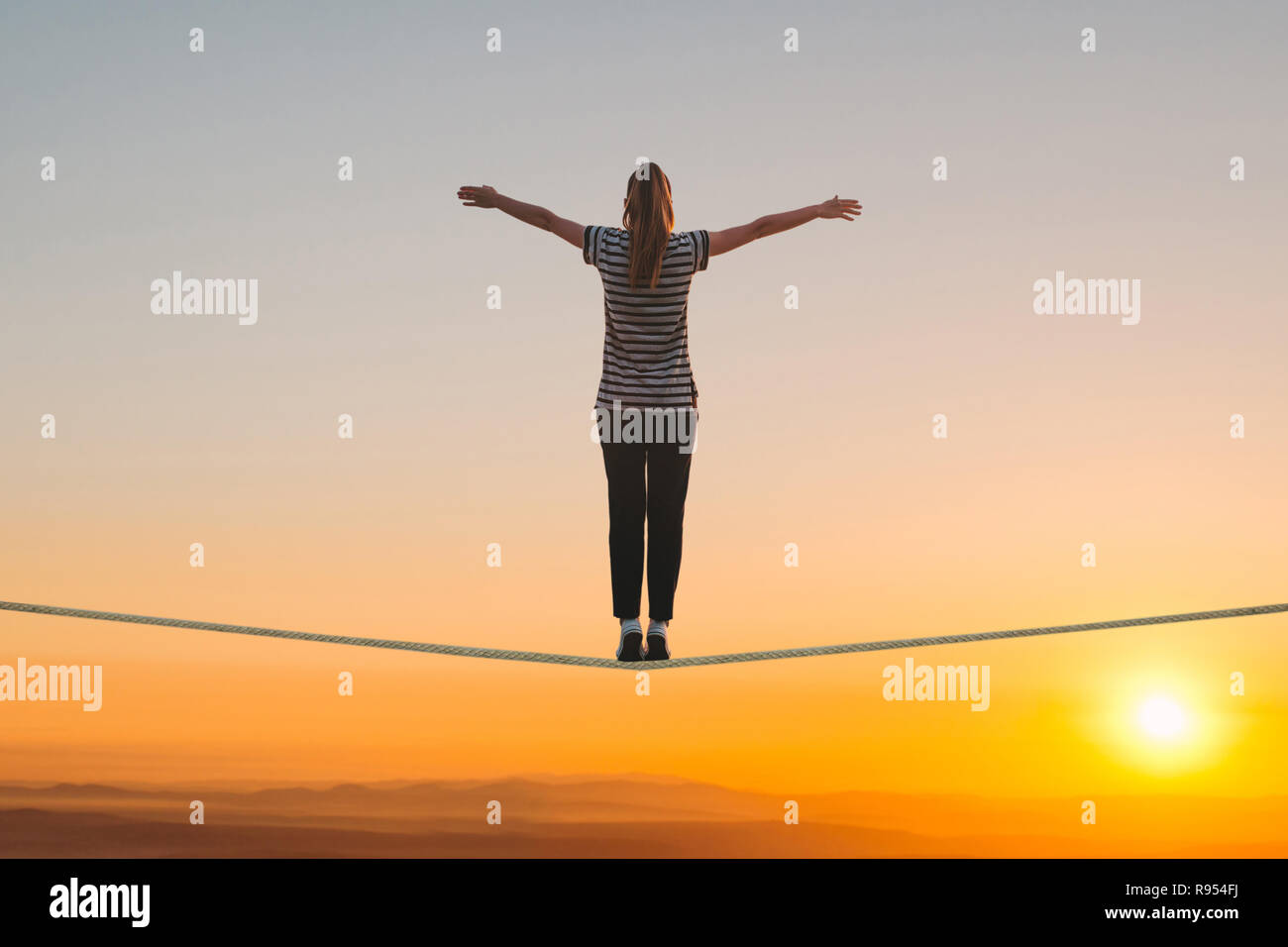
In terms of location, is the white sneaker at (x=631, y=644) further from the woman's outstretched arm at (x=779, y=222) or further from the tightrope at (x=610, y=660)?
the woman's outstretched arm at (x=779, y=222)

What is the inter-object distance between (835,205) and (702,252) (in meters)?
1.14

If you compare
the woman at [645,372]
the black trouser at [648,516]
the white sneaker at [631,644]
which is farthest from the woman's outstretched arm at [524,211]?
the white sneaker at [631,644]

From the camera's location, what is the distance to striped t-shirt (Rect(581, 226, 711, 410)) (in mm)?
7148

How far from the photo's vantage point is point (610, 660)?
735cm

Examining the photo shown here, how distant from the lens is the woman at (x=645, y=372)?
7137 millimetres

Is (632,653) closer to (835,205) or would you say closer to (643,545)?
(643,545)

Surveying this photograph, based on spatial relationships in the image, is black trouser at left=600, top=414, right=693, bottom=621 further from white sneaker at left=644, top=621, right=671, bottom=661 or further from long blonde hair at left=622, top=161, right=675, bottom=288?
long blonde hair at left=622, top=161, right=675, bottom=288

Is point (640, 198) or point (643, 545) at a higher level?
point (640, 198)

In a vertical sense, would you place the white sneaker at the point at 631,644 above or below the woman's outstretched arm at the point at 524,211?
below

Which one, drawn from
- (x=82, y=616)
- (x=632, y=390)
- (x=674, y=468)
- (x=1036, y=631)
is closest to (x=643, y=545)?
(x=674, y=468)

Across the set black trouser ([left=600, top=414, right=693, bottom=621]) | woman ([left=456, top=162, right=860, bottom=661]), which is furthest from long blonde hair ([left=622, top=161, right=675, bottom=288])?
black trouser ([left=600, top=414, right=693, bottom=621])

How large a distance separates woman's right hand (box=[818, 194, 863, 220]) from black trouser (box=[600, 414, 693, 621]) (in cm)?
190

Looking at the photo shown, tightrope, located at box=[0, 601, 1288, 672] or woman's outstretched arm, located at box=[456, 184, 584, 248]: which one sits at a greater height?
woman's outstretched arm, located at box=[456, 184, 584, 248]

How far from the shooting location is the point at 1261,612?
8.06m
